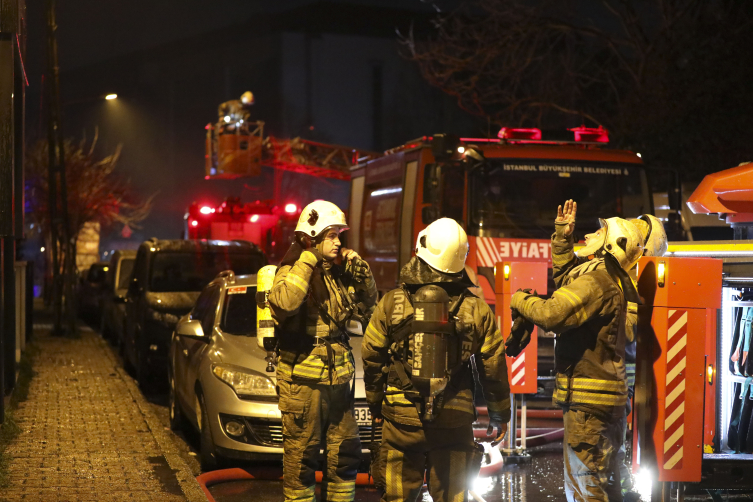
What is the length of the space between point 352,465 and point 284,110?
37.4 meters

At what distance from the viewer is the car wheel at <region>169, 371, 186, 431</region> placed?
27.6ft

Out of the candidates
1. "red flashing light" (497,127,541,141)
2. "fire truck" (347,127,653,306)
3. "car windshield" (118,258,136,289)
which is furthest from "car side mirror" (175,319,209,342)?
"car windshield" (118,258,136,289)

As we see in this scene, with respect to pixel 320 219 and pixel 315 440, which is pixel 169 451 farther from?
pixel 320 219

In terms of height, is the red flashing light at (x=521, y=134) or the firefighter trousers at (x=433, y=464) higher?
the red flashing light at (x=521, y=134)

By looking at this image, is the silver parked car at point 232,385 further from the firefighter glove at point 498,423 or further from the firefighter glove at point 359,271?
the firefighter glove at point 498,423

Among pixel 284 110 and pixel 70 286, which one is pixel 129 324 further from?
pixel 284 110

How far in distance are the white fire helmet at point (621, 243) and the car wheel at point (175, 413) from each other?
490 centimetres

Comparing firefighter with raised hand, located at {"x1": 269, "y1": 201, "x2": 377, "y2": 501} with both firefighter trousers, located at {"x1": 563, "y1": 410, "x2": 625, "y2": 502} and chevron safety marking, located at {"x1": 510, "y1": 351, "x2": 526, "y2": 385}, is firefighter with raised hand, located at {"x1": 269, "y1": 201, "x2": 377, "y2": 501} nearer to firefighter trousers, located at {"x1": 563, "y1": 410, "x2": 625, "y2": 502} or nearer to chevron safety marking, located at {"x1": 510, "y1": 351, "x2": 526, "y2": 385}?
firefighter trousers, located at {"x1": 563, "y1": 410, "x2": 625, "y2": 502}

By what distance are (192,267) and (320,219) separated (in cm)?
691

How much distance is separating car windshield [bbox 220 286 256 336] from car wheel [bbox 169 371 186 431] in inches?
47.2

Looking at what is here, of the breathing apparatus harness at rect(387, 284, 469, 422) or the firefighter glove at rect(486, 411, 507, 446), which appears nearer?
the breathing apparatus harness at rect(387, 284, 469, 422)

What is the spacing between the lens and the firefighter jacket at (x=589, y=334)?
14.8ft

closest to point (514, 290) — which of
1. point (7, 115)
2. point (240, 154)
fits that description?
point (7, 115)

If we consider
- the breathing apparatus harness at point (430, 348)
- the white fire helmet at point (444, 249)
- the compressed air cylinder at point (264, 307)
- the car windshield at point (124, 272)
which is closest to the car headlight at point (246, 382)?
the compressed air cylinder at point (264, 307)
